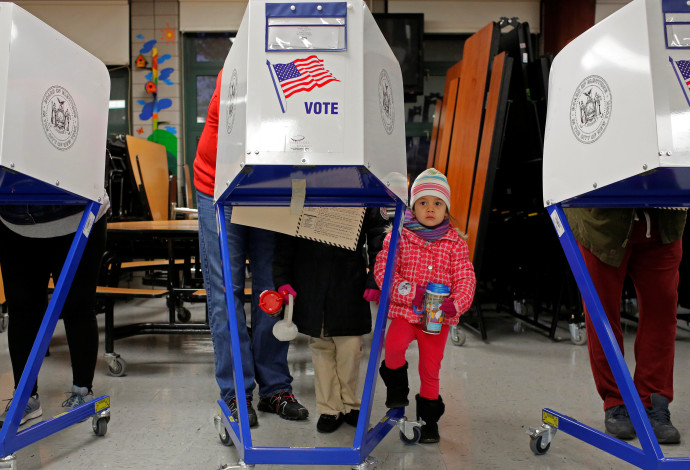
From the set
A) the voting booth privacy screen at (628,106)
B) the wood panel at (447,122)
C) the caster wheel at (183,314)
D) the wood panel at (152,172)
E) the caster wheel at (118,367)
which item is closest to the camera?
the voting booth privacy screen at (628,106)

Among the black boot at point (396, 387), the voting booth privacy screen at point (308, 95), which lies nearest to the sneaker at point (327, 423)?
the black boot at point (396, 387)

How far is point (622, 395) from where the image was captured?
143 centimetres

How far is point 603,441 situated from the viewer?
1.55 m

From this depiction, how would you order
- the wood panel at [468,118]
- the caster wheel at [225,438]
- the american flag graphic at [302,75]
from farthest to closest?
the wood panel at [468,118], the caster wheel at [225,438], the american flag graphic at [302,75]

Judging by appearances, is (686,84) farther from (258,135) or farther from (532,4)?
(532,4)

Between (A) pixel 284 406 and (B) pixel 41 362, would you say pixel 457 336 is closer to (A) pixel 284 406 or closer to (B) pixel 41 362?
(A) pixel 284 406

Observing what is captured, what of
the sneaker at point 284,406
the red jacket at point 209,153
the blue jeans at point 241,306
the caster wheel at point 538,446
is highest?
the red jacket at point 209,153

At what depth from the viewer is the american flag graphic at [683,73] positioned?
48.2 inches

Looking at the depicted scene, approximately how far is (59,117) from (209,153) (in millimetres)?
499

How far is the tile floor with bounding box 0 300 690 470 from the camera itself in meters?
1.73

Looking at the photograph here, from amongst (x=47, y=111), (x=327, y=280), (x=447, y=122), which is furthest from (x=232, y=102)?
(x=447, y=122)

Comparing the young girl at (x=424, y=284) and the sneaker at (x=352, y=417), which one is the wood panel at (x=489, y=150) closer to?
the young girl at (x=424, y=284)

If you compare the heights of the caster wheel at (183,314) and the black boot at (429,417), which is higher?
the caster wheel at (183,314)

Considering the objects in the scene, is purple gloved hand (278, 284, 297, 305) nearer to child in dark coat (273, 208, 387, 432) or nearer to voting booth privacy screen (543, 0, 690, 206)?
child in dark coat (273, 208, 387, 432)
